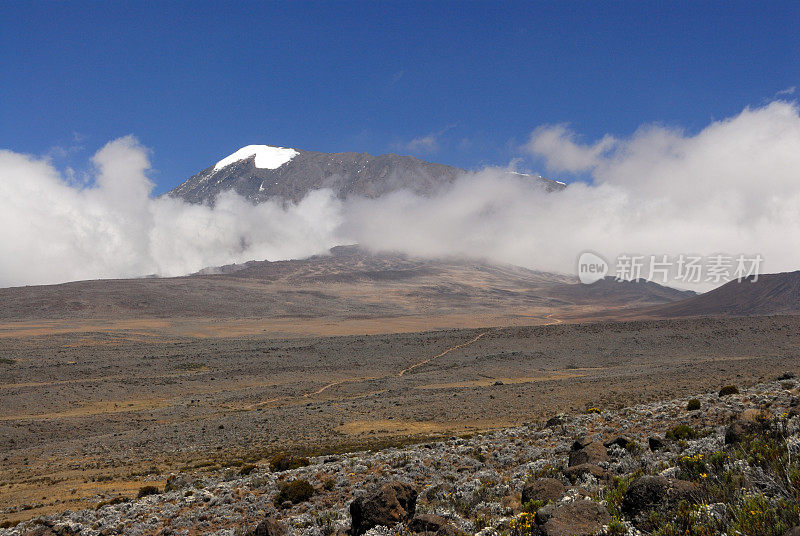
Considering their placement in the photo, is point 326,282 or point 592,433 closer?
point 592,433

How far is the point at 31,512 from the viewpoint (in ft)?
45.1

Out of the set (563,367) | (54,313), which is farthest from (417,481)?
(54,313)

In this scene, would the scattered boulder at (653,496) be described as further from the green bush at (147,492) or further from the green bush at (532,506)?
the green bush at (147,492)

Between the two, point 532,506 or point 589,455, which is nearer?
point 532,506

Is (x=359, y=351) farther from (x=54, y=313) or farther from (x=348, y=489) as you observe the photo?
(x=54, y=313)

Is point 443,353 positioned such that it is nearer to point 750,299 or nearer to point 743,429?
point 743,429

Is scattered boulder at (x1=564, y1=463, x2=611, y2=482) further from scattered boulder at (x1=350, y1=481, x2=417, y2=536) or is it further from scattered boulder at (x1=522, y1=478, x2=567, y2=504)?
scattered boulder at (x1=350, y1=481, x2=417, y2=536)

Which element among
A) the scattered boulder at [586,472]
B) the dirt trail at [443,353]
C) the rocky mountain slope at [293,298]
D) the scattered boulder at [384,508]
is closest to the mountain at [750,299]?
the rocky mountain slope at [293,298]

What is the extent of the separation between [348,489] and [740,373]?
31.6 metres

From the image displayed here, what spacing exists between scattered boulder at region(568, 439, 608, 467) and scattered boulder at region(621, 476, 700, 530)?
143 inches

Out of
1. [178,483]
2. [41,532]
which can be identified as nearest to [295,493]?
[41,532]

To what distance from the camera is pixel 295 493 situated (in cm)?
1115

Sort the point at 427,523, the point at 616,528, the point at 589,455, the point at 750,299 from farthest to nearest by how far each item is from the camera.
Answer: the point at 750,299
the point at 589,455
the point at 427,523
the point at 616,528

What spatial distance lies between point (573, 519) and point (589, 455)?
4476 mm
